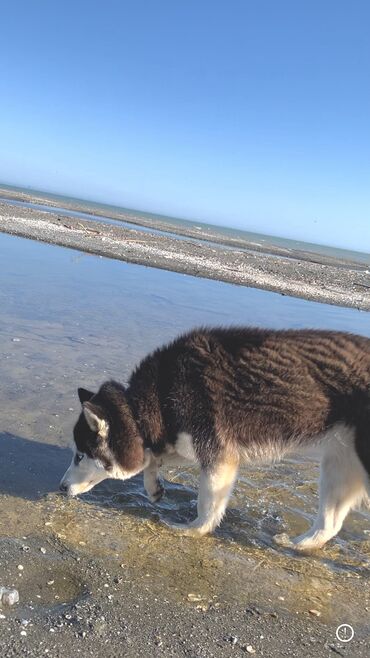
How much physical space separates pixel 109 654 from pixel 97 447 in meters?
2.29

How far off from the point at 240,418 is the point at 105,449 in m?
1.44

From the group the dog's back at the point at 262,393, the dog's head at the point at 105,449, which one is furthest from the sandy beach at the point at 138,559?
the dog's back at the point at 262,393

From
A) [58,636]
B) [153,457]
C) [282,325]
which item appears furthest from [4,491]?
[282,325]

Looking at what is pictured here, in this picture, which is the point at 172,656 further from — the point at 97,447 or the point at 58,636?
the point at 97,447

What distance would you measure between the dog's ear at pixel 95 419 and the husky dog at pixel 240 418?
12 mm

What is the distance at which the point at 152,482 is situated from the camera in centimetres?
582

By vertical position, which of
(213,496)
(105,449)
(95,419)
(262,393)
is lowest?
(213,496)

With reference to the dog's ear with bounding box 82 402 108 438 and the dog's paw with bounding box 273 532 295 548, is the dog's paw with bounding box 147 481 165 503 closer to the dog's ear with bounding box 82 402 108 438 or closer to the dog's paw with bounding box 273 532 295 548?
the dog's ear with bounding box 82 402 108 438

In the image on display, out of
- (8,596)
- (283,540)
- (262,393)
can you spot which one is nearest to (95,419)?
(262,393)

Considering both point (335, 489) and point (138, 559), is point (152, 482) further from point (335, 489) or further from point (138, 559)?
point (335, 489)

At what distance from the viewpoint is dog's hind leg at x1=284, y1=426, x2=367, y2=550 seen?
5.16m

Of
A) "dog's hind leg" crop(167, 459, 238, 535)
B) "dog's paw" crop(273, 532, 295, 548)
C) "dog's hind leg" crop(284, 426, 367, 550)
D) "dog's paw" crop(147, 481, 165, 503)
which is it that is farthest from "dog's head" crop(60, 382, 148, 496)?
"dog's hind leg" crop(284, 426, 367, 550)

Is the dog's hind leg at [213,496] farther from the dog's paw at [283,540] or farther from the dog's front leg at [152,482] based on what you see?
the dog's paw at [283,540]

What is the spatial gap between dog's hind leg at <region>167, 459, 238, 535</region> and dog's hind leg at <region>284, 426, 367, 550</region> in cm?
82
